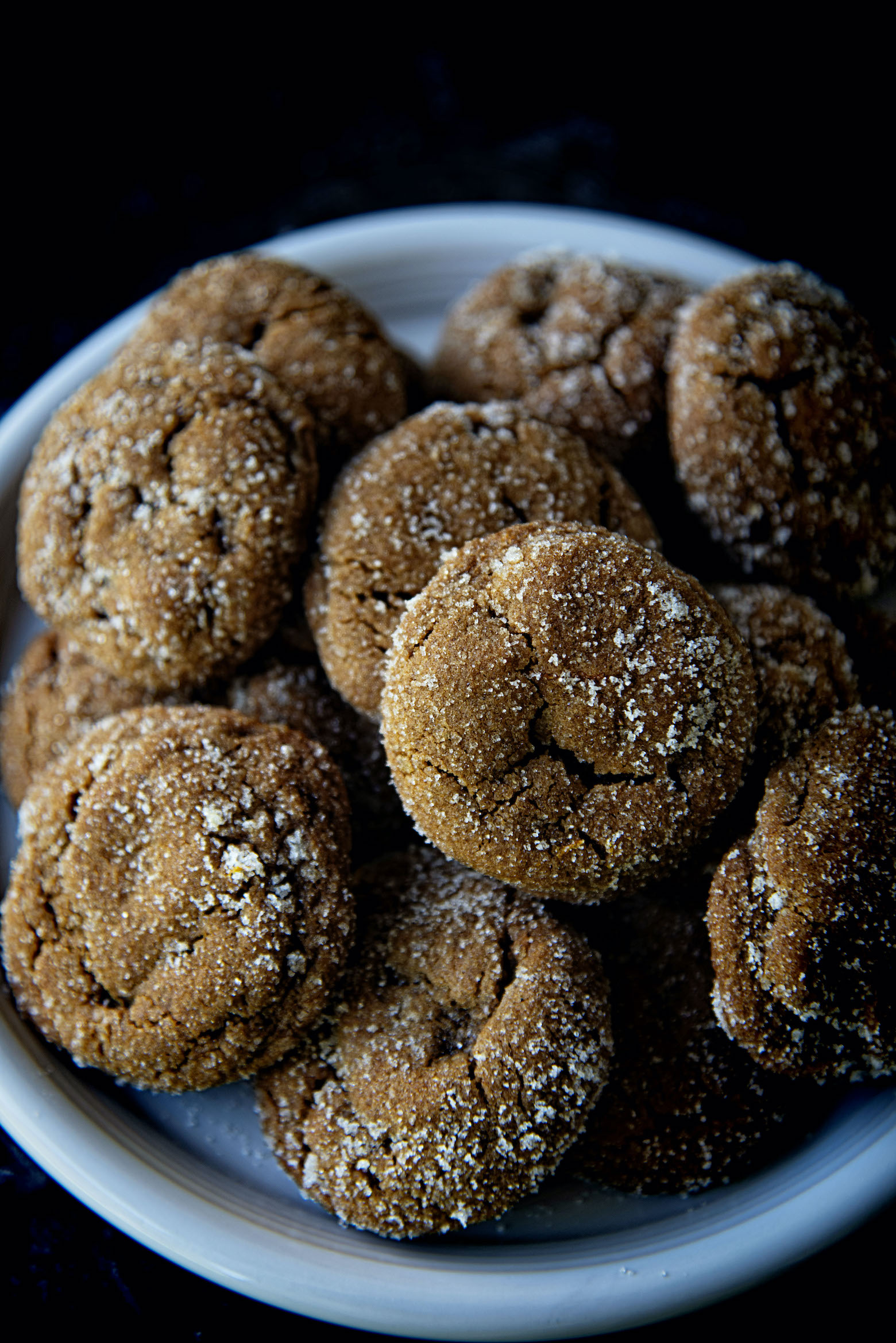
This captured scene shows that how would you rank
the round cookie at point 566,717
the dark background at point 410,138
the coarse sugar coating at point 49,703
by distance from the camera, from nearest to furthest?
the round cookie at point 566,717 → the coarse sugar coating at point 49,703 → the dark background at point 410,138

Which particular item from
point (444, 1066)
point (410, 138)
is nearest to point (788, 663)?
point (444, 1066)

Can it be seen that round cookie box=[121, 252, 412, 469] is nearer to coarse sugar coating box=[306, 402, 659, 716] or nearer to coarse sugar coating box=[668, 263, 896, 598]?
coarse sugar coating box=[306, 402, 659, 716]

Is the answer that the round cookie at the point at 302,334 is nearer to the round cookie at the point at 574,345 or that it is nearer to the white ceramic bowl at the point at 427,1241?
the round cookie at the point at 574,345

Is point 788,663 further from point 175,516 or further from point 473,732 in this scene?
point 175,516

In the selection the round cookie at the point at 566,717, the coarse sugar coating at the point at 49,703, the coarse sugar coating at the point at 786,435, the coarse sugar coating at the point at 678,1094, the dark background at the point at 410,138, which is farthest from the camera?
the dark background at the point at 410,138

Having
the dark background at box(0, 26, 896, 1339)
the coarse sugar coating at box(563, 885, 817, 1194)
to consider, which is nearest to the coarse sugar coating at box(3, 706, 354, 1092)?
the coarse sugar coating at box(563, 885, 817, 1194)

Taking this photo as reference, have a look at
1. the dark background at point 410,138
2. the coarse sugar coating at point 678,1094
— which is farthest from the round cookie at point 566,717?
the dark background at point 410,138

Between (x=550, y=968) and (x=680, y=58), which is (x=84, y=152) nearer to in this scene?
(x=680, y=58)

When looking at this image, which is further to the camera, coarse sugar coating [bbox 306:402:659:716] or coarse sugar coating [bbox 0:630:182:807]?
coarse sugar coating [bbox 0:630:182:807]
